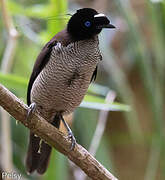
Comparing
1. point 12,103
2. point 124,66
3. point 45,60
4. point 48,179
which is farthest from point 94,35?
point 124,66

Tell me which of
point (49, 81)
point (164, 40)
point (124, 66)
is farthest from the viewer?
point (124, 66)

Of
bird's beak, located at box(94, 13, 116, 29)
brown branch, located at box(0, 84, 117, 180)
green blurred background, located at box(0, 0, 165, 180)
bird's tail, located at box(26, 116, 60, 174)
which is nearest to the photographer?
brown branch, located at box(0, 84, 117, 180)

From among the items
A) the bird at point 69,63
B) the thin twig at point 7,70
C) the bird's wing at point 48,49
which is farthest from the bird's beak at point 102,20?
the thin twig at point 7,70

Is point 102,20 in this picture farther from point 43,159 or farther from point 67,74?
point 43,159

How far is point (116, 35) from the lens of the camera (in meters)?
3.31

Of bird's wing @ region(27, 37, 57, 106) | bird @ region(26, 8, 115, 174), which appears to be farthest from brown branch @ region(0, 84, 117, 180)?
bird's wing @ region(27, 37, 57, 106)

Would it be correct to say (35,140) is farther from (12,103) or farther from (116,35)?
(116,35)

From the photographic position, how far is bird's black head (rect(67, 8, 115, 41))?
156cm

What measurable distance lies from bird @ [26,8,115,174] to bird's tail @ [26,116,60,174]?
182 mm

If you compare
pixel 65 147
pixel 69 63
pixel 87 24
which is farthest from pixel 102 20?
pixel 65 147

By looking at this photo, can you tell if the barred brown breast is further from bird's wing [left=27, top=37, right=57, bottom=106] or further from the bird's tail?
the bird's tail

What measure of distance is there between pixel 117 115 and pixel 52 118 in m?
1.81

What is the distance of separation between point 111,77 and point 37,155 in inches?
35.8

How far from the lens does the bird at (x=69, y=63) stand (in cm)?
155
